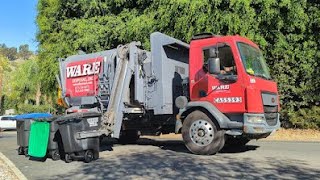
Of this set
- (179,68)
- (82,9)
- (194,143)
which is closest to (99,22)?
(82,9)

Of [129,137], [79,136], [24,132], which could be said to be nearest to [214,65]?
[79,136]

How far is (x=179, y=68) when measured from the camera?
1255 cm

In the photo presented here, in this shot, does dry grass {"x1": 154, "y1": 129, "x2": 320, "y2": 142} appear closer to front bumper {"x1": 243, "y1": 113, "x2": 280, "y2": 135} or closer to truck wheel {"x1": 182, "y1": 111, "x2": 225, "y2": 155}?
truck wheel {"x1": 182, "y1": 111, "x2": 225, "y2": 155}

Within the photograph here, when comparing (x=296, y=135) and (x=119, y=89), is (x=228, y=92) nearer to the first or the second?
(x=119, y=89)

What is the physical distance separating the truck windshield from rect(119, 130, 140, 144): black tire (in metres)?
5.29

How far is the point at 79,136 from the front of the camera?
10.3 metres

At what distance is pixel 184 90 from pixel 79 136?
10.8 feet

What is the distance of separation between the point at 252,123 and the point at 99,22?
1316 centimetres

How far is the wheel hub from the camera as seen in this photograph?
10780 mm

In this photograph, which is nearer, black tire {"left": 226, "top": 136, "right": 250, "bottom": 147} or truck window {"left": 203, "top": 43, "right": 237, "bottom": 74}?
truck window {"left": 203, "top": 43, "right": 237, "bottom": 74}

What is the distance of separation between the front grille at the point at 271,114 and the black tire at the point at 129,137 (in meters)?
5.22

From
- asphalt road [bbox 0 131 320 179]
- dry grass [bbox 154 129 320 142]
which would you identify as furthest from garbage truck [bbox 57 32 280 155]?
dry grass [bbox 154 129 320 142]

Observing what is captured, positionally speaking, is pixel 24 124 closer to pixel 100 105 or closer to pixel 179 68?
pixel 100 105

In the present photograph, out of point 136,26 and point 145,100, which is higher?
point 136,26
